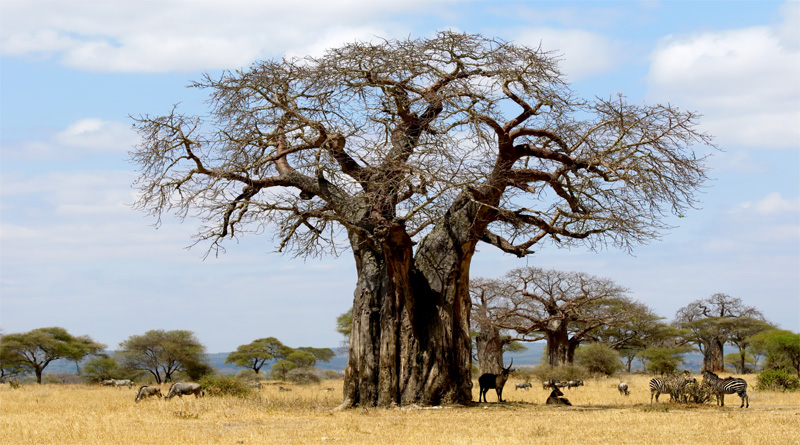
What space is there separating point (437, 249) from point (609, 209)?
295 cm

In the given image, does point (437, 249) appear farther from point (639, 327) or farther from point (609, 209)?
point (639, 327)

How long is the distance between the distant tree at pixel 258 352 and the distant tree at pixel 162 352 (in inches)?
288

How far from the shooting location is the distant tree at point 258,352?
38.2 metres

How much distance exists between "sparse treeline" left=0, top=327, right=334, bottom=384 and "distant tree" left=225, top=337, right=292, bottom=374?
8.66ft

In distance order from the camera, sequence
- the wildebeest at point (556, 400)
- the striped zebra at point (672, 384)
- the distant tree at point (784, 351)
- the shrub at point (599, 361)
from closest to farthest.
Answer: the striped zebra at point (672, 384) → the wildebeest at point (556, 400) → the distant tree at point (784, 351) → the shrub at point (599, 361)

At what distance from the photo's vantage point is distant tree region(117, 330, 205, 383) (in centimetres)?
2967

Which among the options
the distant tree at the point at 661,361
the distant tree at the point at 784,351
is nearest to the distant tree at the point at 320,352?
the distant tree at the point at 661,361

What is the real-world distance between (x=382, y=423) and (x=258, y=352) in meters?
28.1

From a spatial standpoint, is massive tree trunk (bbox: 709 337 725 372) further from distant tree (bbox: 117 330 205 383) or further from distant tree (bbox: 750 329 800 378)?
distant tree (bbox: 117 330 205 383)

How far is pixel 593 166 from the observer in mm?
12945

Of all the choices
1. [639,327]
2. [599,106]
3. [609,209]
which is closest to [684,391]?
[609,209]

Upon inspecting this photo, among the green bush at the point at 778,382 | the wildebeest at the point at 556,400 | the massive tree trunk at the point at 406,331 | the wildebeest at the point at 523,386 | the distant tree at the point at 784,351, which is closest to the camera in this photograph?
the massive tree trunk at the point at 406,331

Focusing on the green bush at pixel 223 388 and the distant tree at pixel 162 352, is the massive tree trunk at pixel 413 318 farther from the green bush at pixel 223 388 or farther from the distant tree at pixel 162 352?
the distant tree at pixel 162 352

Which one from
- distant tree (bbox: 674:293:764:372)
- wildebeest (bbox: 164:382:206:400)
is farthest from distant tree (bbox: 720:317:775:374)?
wildebeest (bbox: 164:382:206:400)
